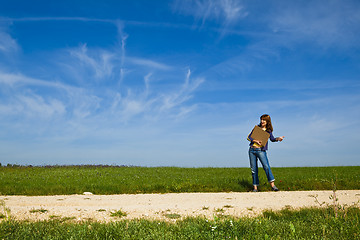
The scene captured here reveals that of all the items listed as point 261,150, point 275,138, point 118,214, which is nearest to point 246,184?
point 261,150

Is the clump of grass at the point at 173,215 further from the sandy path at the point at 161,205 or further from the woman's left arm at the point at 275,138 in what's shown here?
the woman's left arm at the point at 275,138

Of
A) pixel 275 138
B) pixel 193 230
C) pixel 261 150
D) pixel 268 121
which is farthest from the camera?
pixel 268 121

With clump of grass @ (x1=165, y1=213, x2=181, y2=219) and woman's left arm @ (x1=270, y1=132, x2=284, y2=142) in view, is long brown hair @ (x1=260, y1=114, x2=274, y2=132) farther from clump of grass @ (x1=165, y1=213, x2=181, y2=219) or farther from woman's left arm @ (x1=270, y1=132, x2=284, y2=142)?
clump of grass @ (x1=165, y1=213, x2=181, y2=219)

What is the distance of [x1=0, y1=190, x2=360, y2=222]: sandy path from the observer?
305 inches

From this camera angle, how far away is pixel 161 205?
920cm

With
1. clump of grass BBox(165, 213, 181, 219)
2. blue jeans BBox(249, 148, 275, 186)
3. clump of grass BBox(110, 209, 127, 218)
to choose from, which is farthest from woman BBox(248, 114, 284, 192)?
clump of grass BBox(110, 209, 127, 218)

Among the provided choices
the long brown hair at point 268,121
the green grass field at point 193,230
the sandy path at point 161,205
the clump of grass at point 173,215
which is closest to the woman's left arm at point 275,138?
the long brown hair at point 268,121

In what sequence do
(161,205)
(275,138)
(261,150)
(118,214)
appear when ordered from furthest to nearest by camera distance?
(275,138) → (261,150) → (161,205) → (118,214)

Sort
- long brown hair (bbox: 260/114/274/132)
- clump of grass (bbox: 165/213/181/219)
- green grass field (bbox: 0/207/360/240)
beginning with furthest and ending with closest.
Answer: long brown hair (bbox: 260/114/274/132) → clump of grass (bbox: 165/213/181/219) → green grass field (bbox: 0/207/360/240)

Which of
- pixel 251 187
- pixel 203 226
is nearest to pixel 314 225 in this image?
pixel 203 226

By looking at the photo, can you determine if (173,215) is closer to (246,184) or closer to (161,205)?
(161,205)

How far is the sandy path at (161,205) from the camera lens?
7.75 metres

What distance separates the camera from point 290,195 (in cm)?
1130

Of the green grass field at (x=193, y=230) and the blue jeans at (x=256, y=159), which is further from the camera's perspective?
the blue jeans at (x=256, y=159)
